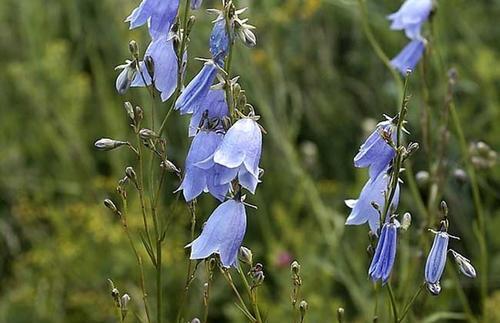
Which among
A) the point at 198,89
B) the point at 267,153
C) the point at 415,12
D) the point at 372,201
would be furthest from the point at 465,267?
the point at 267,153

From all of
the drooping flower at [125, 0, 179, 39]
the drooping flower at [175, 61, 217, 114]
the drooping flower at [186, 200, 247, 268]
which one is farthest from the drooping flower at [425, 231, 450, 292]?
the drooping flower at [125, 0, 179, 39]

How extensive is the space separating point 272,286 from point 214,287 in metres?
0.29

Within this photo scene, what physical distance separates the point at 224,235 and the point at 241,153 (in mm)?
139

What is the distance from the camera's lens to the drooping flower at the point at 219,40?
1.35 metres

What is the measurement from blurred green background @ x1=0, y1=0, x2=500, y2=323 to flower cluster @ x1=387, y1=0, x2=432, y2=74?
70mm

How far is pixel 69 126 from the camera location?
3691 millimetres

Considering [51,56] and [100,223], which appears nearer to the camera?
[100,223]

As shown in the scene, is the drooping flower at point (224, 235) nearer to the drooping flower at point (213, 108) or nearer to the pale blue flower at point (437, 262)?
the drooping flower at point (213, 108)

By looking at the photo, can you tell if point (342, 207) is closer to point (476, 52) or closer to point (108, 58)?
point (476, 52)

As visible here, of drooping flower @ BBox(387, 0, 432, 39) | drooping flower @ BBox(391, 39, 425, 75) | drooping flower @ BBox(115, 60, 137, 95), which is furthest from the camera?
drooping flower @ BBox(391, 39, 425, 75)

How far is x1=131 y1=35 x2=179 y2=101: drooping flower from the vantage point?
56.2 inches

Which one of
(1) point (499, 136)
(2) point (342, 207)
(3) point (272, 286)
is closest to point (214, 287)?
(3) point (272, 286)

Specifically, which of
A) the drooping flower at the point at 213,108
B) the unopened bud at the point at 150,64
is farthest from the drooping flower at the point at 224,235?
the unopened bud at the point at 150,64

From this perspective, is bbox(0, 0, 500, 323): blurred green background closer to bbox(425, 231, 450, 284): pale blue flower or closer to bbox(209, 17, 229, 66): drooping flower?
bbox(425, 231, 450, 284): pale blue flower
